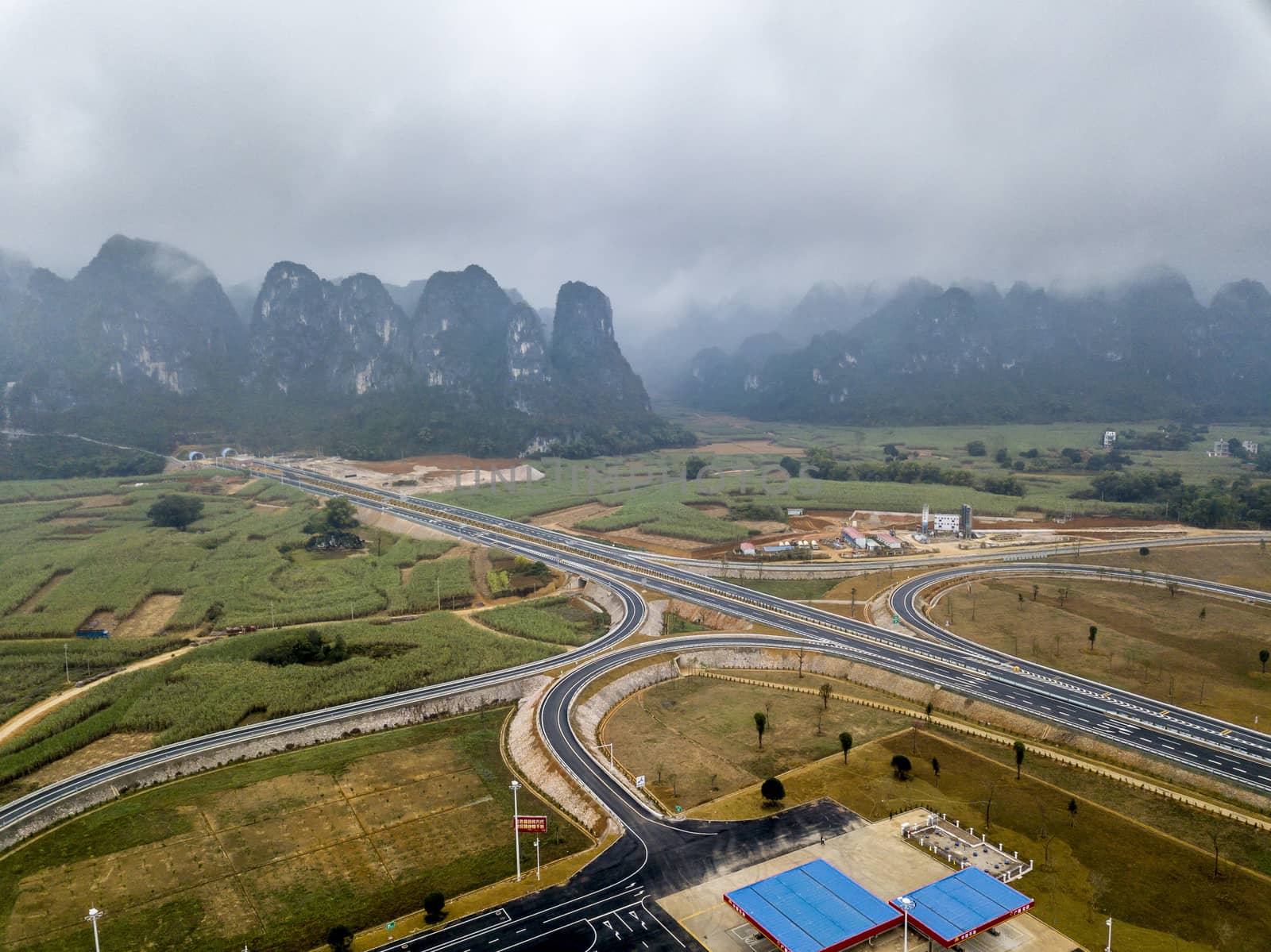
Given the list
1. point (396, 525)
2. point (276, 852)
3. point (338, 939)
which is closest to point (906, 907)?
point (338, 939)

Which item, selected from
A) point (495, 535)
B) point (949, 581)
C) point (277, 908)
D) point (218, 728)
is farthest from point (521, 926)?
point (495, 535)

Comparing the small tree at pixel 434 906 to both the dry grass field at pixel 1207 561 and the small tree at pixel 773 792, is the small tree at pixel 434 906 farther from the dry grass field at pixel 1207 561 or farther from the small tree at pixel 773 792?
the dry grass field at pixel 1207 561

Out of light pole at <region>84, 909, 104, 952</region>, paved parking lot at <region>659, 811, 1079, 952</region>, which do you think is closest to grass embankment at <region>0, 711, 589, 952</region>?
light pole at <region>84, 909, 104, 952</region>

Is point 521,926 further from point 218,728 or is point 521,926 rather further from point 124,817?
point 218,728

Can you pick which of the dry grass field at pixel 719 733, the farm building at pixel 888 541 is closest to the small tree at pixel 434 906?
the dry grass field at pixel 719 733

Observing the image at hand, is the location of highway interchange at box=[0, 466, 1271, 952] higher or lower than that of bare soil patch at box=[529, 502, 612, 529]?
lower

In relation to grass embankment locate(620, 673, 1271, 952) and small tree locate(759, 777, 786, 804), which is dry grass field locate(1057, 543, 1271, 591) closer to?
grass embankment locate(620, 673, 1271, 952)
